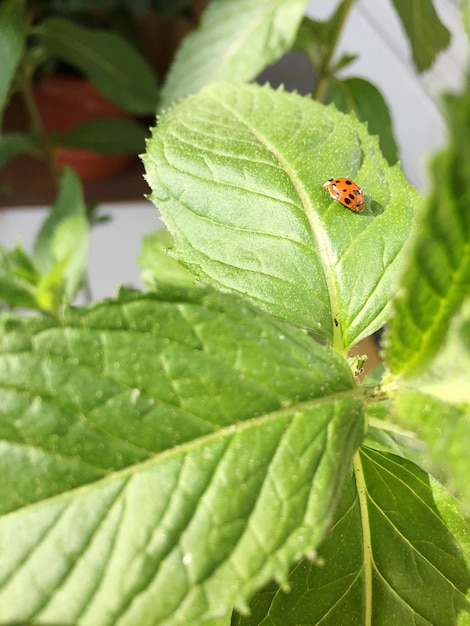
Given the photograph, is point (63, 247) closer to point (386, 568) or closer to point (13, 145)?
point (13, 145)

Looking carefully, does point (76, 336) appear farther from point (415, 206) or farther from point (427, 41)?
point (427, 41)

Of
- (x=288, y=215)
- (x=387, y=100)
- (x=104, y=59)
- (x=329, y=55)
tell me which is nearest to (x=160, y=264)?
(x=288, y=215)

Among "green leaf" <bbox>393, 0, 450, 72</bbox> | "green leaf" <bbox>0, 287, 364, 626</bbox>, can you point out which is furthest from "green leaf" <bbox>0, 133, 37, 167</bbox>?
"green leaf" <bbox>0, 287, 364, 626</bbox>

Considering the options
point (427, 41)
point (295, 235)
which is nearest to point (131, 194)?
point (427, 41)

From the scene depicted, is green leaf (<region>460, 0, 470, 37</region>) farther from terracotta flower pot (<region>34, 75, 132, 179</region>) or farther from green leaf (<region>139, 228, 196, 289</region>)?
terracotta flower pot (<region>34, 75, 132, 179</region>)

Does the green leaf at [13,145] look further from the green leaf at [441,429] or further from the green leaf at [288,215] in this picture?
the green leaf at [441,429]

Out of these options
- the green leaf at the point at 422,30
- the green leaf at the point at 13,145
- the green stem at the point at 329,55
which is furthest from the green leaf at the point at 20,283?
the green leaf at the point at 422,30
